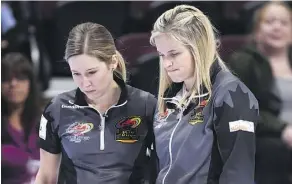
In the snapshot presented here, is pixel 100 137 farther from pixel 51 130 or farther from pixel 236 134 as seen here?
pixel 236 134

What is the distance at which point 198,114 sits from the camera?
1.19 meters

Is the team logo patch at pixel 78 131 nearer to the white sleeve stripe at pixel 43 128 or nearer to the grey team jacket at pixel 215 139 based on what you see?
the white sleeve stripe at pixel 43 128

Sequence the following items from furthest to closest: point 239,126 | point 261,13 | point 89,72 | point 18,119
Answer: point 261,13 → point 18,119 → point 89,72 → point 239,126

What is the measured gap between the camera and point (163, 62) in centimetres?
121

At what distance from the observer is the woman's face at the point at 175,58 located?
117 cm

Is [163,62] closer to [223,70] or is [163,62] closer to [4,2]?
[223,70]

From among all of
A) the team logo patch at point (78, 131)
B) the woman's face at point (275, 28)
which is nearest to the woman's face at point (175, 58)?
the team logo patch at point (78, 131)

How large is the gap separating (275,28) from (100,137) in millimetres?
823

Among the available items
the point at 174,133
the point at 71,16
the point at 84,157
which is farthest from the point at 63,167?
the point at 71,16

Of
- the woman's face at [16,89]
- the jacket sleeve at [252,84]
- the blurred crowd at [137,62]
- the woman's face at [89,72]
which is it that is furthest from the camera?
the woman's face at [16,89]

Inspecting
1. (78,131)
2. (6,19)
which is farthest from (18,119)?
(78,131)

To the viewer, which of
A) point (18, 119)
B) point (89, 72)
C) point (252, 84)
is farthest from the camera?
point (18, 119)

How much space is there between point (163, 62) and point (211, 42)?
111 millimetres

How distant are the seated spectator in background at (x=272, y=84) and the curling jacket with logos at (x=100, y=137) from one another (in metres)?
0.44
